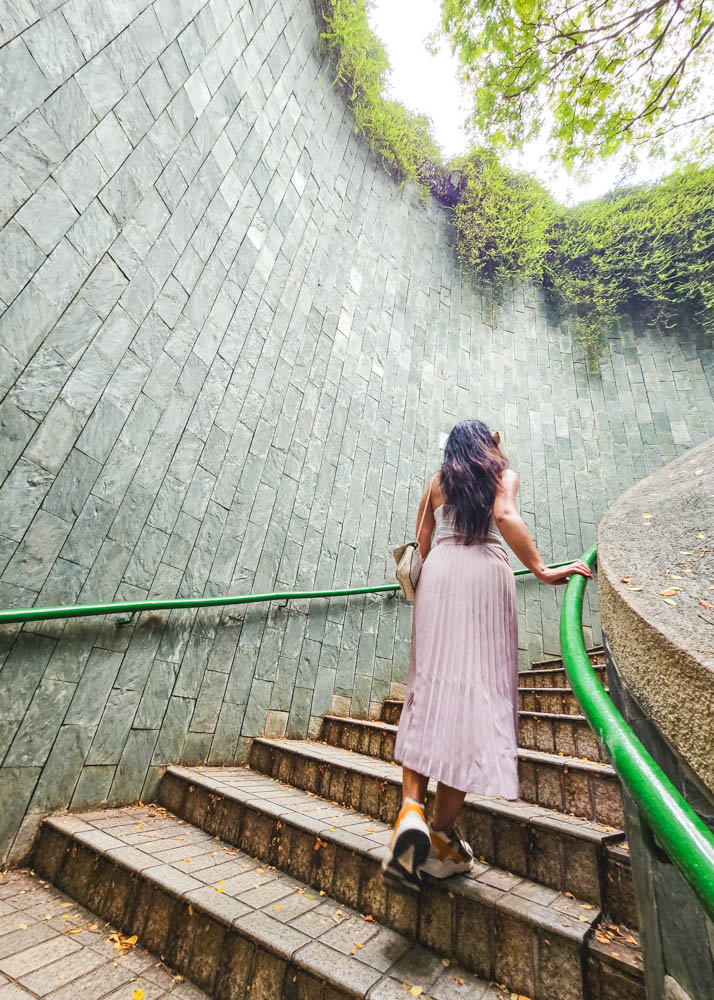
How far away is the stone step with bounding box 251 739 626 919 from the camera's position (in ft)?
4.90

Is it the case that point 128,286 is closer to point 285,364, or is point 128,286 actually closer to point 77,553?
point 285,364

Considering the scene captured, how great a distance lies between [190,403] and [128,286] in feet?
2.37

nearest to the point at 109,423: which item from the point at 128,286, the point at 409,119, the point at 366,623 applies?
the point at 128,286

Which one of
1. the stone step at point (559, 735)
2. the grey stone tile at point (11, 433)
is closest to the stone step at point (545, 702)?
the stone step at point (559, 735)

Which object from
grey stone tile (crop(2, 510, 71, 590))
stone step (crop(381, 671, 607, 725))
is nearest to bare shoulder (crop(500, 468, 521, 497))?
stone step (crop(381, 671, 607, 725))

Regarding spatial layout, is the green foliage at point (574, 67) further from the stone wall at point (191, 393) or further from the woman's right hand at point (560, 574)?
the woman's right hand at point (560, 574)

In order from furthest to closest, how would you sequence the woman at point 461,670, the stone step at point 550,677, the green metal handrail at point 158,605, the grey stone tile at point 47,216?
1. the stone step at point 550,677
2. the grey stone tile at point 47,216
3. the green metal handrail at point 158,605
4. the woman at point 461,670

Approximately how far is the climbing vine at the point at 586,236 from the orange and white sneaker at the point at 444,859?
6.36 meters

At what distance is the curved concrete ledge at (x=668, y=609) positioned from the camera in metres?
0.81

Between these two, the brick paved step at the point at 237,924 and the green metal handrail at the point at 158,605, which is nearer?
the brick paved step at the point at 237,924

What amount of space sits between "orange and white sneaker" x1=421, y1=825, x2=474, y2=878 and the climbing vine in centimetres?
636

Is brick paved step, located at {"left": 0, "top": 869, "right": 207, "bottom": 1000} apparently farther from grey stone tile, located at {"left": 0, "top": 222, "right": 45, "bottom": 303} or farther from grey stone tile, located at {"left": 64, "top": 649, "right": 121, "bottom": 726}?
grey stone tile, located at {"left": 0, "top": 222, "right": 45, "bottom": 303}

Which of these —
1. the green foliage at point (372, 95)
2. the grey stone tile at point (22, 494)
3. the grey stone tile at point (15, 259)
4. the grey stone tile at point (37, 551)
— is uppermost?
the green foliage at point (372, 95)

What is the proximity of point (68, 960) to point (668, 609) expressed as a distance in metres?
2.03
